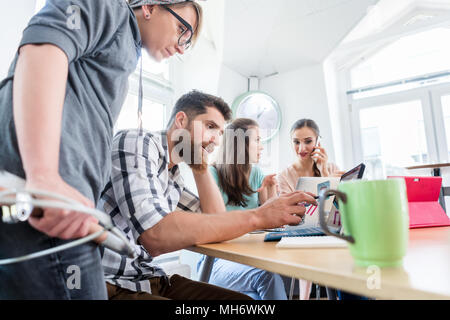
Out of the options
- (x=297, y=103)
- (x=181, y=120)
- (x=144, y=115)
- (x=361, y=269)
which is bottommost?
(x=361, y=269)

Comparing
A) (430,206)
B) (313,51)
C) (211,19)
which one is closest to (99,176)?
(430,206)

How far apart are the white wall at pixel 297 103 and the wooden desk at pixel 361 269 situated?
2.72 meters

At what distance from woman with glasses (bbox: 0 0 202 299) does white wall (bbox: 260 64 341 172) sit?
291cm

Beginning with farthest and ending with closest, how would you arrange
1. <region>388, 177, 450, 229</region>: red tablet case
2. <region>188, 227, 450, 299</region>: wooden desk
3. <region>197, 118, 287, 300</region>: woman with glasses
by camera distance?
<region>197, 118, 287, 300</region>: woman with glasses < <region>388, 177, 450, 229</region>: red tablet case < <region>188, 227, 450, 299</region>: wooden desk

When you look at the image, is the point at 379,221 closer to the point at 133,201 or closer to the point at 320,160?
the point at 133,201

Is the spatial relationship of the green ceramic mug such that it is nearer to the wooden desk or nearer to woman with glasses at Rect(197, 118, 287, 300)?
the wooden desk

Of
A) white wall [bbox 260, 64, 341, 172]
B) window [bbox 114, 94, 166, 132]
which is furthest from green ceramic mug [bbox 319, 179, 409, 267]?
white wall [bbox 260, 64, 341, 172]

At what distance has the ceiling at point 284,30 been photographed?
2.34 metres

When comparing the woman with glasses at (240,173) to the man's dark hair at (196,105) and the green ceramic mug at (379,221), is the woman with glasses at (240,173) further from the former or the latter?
the green ceramic mug at (379,221)

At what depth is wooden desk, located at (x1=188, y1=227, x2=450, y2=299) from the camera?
32cm

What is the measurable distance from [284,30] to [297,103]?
3.07ft

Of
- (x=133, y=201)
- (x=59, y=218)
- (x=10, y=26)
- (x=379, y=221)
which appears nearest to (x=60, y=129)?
(x=59, y=218)

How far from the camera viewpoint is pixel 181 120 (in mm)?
1231

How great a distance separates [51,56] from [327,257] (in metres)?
0.50
